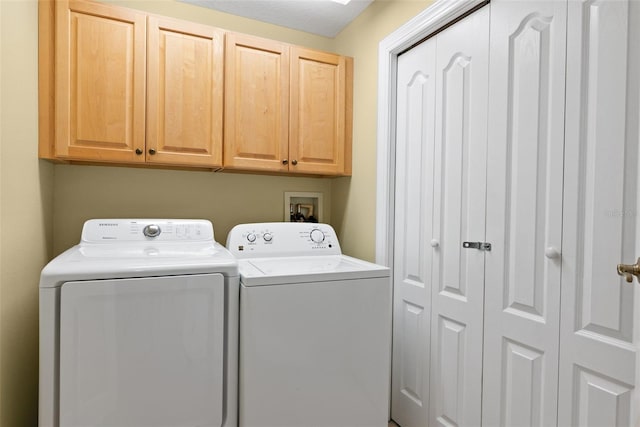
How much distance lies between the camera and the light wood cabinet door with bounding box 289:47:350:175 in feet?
6.72

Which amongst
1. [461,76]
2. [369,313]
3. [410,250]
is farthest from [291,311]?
[461,76]

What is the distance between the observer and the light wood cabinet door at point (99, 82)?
1.58m

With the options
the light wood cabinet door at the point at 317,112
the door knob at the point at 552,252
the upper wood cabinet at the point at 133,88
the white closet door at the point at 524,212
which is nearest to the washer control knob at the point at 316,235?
the light wood cabinet door at the point at 317,112

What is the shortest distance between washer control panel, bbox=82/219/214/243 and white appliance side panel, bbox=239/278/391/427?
2.20 ft

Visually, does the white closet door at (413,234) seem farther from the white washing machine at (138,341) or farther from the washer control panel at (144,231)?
the washer control panel at (144,231)


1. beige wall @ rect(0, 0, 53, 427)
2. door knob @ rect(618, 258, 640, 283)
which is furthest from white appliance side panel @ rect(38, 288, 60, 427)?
door knob @ rect(618, 258, 640, 283)

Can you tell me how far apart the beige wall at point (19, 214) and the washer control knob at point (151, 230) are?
430mm

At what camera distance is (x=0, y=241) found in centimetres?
115

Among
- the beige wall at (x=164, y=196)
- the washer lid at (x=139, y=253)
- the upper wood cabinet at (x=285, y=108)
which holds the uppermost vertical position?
the upper wood cabinet at (x=285, y=108)

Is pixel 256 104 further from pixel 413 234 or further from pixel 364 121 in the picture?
pixel 413 234

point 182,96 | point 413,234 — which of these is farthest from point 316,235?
point 182,96

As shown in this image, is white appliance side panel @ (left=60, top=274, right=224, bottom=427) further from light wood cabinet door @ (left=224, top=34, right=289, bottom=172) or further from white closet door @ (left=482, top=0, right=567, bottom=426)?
white closet door @ (left=482, top=0, right=567, bottom=426)

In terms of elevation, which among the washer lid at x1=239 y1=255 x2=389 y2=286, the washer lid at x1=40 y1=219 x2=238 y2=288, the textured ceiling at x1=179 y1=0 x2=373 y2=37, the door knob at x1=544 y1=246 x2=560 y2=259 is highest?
the textured ceiling at x1=179 y1=0 x2=373 y2=37

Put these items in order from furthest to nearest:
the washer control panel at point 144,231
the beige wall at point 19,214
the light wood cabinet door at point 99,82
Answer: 1. the washer control panel at point 144,231
2. the light wood cabinet door at point 99,82
3. the beige wall at point 19,214
